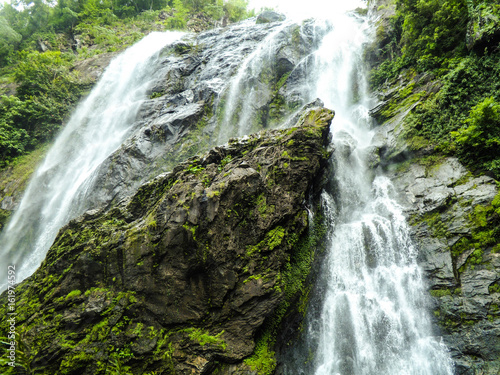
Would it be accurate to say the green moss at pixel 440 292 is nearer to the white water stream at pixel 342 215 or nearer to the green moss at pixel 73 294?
the white water stream at pixel 342 215

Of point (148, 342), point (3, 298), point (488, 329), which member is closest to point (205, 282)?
point (148, 342)

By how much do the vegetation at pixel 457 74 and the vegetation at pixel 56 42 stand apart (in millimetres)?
23034

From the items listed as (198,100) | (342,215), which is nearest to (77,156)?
(198,100)

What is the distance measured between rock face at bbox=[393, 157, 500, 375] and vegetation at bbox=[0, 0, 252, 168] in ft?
76.7

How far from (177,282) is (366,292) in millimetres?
5550

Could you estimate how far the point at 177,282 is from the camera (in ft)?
20.2

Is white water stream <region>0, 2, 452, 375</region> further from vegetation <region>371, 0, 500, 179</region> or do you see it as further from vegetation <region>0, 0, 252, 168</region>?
vegetation <region>371, 0, 500, 179</region>

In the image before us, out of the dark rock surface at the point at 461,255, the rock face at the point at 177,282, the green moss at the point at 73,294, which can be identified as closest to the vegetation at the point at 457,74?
the dark rock surface at the point at 461,255

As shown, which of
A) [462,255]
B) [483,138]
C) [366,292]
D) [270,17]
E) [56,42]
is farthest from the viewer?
[56,42]

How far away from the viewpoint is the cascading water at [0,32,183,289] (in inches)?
476

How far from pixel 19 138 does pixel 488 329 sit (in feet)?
84.0

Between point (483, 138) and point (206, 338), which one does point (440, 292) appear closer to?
point (483, 138)

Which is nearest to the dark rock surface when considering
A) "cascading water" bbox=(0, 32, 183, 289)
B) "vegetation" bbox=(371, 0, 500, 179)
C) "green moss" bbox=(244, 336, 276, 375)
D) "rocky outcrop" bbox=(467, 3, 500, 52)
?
"vegetation" bbox=(371, 0, 500, 179)

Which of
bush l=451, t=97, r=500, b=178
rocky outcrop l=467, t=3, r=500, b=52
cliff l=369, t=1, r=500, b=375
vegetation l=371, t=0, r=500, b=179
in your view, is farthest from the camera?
rocky outcrop l=467, t=3, r=500, b=52
